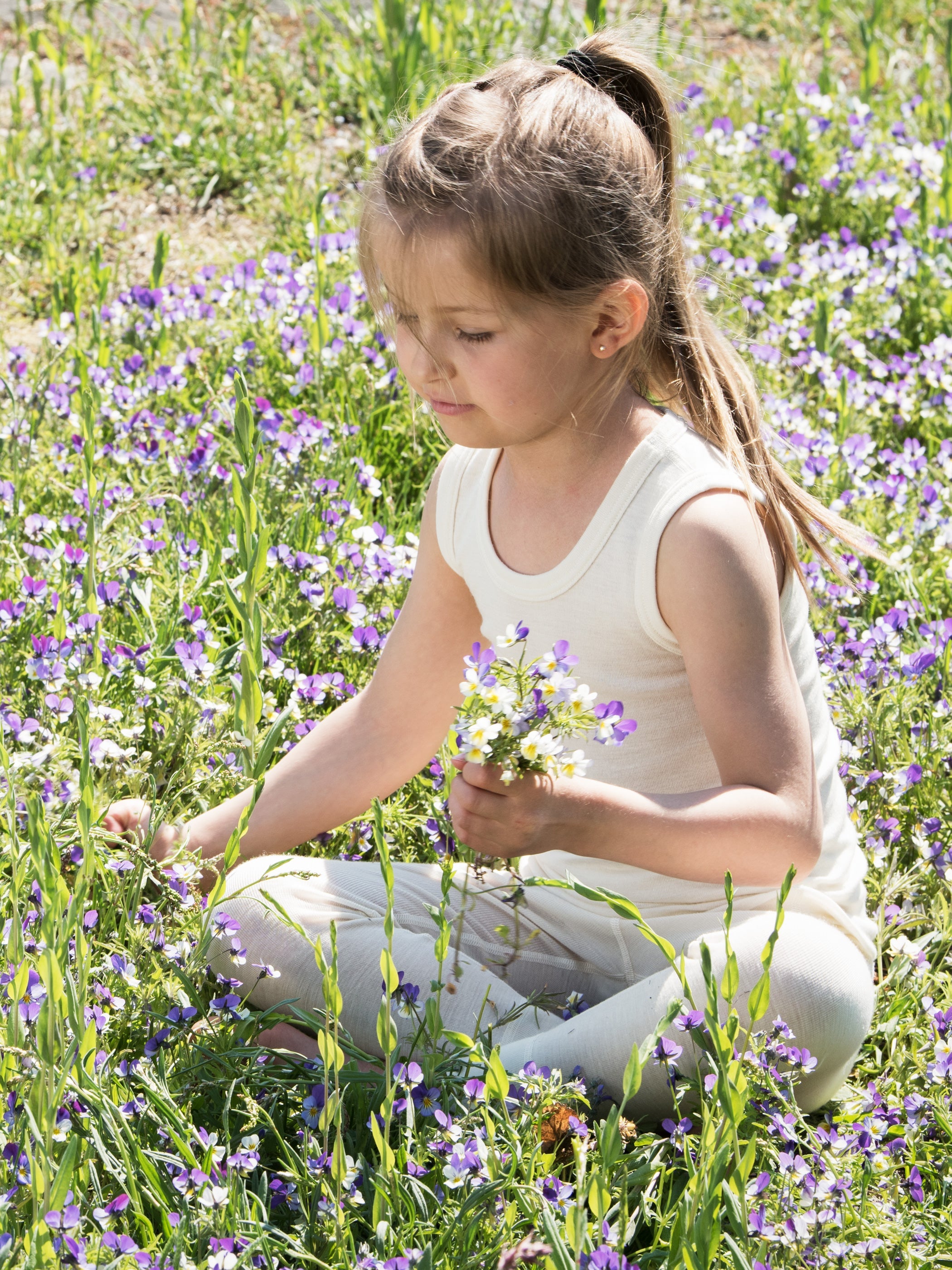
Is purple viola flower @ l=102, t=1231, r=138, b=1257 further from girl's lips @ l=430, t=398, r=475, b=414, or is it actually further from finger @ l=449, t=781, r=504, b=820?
girl's lips @ l=430, t=398, r=475, b=414

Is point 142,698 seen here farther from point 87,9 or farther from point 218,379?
point 87,9

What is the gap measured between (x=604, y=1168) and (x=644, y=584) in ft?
2.67

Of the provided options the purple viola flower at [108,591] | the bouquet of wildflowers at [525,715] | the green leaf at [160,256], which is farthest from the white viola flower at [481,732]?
the green leaf at [160,256]

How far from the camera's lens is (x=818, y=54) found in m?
5.82

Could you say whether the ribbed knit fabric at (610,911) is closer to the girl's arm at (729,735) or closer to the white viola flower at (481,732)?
the girl's arm at (729,735)

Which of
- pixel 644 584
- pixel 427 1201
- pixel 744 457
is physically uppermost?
pixel 744 457

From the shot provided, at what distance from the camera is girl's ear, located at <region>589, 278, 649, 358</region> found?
72.2 inches

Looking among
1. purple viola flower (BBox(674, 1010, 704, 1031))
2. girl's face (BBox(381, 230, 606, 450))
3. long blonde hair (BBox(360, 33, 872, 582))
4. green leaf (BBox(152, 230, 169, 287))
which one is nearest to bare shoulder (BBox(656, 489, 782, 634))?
long blonde hair (BBox(360, 33, 872, 582))

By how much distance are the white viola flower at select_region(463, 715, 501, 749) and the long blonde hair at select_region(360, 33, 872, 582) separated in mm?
607

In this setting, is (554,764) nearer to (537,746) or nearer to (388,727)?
(537,746)

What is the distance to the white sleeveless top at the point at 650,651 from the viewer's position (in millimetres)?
1869

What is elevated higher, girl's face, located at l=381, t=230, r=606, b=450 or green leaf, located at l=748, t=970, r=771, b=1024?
girl's face, located at l=381, t=230, r=606, b=450

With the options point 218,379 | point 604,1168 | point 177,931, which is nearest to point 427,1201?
point 604,1168

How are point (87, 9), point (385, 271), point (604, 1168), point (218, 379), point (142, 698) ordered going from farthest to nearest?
point (87, 9) → point (218, 379) → point (142, 698) → point (385, 271) → point (604, 1168)
